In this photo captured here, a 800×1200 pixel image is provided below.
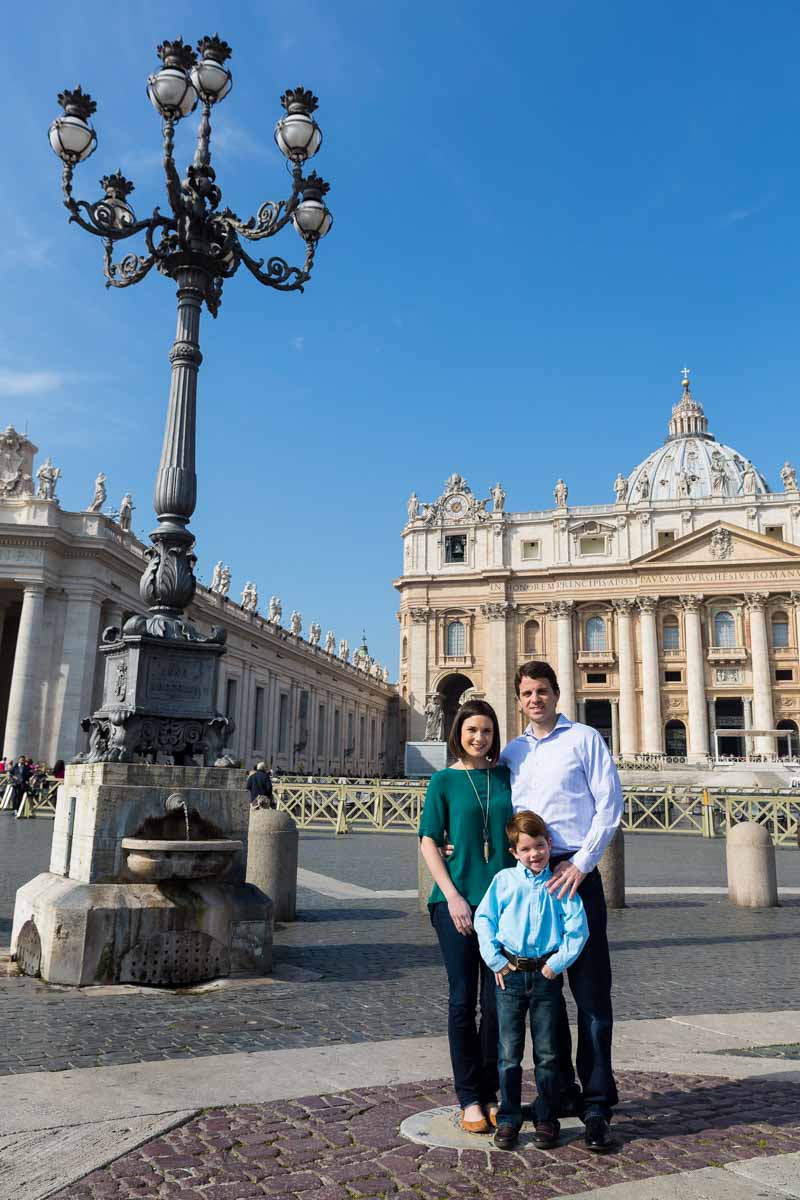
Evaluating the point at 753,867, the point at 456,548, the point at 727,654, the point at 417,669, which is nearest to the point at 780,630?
the point at 727,654

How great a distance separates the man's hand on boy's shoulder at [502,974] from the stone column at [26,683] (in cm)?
3230

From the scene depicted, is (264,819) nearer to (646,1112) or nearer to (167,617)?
(167,617)

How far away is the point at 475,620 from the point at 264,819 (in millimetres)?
62962

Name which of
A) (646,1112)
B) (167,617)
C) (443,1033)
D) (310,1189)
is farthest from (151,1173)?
(167,617)

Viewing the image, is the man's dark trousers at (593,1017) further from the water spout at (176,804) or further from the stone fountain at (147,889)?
the water spout at (176,804)

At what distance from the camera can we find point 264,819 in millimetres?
9680

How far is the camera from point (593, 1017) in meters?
3.67

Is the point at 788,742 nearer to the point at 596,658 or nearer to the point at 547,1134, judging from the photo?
the point at 596,658

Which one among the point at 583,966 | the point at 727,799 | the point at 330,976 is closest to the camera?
the point at 583,966

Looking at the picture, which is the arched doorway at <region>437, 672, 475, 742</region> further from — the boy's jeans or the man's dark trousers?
the boy's jeans

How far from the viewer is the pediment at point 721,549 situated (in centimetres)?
6438

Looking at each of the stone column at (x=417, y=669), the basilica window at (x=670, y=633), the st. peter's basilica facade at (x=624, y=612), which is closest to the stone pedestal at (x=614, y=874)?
the st. peter's basilica facade at (x=624, y=612)

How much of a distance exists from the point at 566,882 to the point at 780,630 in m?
67.2

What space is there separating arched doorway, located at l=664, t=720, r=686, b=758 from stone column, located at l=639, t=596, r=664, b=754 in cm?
167
